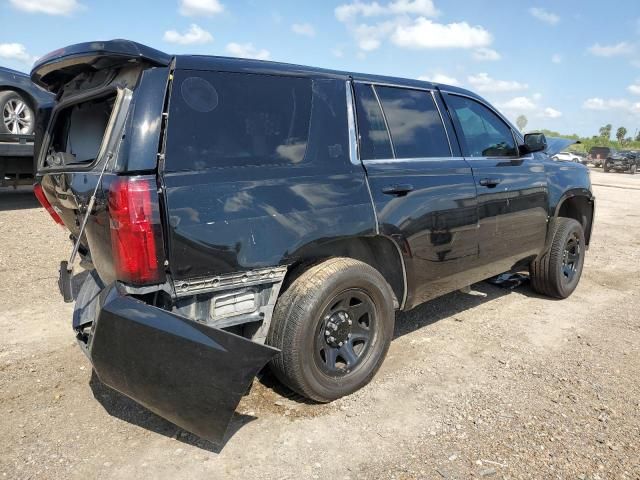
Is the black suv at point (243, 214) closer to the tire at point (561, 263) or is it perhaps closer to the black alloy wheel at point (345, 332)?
the black alloy wheel at point (345, 332)

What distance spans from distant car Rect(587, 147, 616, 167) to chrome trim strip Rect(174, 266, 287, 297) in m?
40.2

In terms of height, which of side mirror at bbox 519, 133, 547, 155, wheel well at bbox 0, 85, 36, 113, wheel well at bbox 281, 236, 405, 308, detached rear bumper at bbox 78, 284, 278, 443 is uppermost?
wheel well at bbox 0, 85, 36, 113

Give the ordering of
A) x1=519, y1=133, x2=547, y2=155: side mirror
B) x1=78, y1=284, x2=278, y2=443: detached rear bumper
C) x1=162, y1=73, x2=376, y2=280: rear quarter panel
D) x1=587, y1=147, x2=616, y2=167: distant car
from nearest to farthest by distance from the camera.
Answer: x1=78, y1=284, x2=278, y2=443: detached rear bumper
x1=162, y1=73, x2=376, y2=280: rear quarter panel
x1=519, y1=133, x2=547, y2=155: side mirror
x1=587, y1=147, x2=616, y2=167: distant car

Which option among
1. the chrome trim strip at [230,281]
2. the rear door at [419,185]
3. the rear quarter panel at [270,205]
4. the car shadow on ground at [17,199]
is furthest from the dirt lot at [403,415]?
the car shadow on ground at [17,199]

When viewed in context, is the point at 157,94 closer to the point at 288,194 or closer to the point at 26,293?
the point at 288,194

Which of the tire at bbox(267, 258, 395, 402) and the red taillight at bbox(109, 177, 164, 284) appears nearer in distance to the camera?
the red taillight at bbox(109, 177, 164, 284)

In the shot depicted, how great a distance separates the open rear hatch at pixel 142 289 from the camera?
2.29 metres

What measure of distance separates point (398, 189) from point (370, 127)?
17.3 inches

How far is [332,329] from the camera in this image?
3.05m

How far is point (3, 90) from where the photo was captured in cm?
791

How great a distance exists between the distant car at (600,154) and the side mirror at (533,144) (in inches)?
1473

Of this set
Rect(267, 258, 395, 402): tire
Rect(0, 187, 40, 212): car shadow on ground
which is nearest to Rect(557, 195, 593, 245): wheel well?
Rect(267, 258, 395, 402): tire

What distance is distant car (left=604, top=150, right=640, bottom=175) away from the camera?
35375 millimetres

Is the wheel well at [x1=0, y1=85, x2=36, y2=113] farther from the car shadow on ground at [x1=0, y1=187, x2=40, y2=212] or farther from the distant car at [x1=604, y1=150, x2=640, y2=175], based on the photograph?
the distant car at [x1=604, y1=150, x2=640, y2=175]
